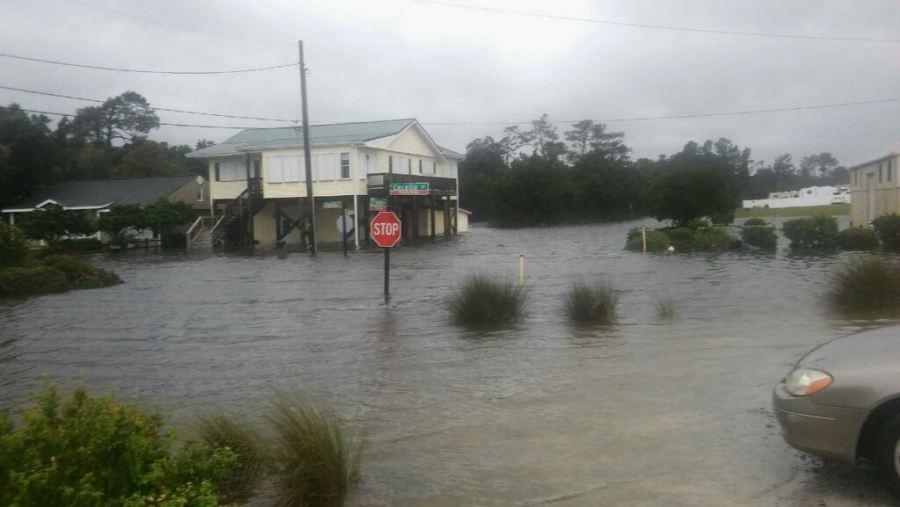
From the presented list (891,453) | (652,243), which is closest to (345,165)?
(652,243)

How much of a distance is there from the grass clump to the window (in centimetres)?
3024

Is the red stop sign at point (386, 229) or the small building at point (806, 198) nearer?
the red stop sign at point (386, 229)

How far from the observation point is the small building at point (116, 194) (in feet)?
169

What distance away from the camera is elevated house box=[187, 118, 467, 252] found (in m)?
42.7

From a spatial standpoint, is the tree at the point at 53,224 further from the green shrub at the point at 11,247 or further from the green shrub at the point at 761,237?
the green shrub at the point at 761,237

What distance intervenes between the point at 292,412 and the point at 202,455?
104cm

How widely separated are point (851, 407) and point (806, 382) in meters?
0.37

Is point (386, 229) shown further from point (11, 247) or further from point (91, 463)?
point (11, 247)

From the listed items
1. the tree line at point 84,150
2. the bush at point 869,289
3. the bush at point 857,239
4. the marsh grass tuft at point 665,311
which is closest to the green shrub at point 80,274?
the tree line at point 84,150

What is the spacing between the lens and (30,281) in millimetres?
22453

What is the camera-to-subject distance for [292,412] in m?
5.72

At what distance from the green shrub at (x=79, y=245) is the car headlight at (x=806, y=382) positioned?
146ft

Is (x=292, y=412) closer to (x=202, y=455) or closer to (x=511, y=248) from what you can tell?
(x=202, y=455)

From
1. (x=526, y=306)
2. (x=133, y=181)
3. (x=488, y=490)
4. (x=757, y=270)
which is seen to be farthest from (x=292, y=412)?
(x=133, y=181)
